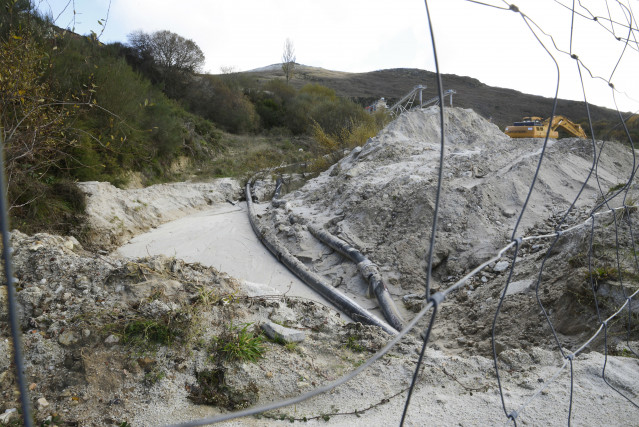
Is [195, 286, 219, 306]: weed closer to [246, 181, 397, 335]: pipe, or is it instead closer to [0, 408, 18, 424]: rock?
[0, 408, 18, 424]: rock

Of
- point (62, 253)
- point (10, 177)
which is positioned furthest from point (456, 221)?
point (10, 177)

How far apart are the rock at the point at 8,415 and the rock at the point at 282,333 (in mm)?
1658

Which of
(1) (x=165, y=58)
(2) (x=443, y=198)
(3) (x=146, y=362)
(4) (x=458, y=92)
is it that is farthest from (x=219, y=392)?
(4) (x=458, y=92)

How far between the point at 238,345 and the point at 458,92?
4724cm

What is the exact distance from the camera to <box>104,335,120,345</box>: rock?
9.25 feet

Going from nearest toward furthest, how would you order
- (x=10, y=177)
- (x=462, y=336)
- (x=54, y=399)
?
(x=54, y=399)
(x=462, y=336)
(x=10, y=177)

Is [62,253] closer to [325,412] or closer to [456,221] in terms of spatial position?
[325,412]

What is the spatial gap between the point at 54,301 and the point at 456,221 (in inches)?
203

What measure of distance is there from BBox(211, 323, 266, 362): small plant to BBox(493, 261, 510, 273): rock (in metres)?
3.18

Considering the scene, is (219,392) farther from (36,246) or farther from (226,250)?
(226,250)

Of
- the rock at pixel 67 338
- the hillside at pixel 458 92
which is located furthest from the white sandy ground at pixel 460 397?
the hillside at pixel 458 92

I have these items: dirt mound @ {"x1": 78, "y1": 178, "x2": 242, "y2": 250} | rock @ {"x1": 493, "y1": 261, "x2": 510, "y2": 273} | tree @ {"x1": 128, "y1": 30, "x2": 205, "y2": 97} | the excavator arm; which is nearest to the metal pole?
rock @ {"x1": 493, "y1": 261, "x2": 510, "y2": 273}

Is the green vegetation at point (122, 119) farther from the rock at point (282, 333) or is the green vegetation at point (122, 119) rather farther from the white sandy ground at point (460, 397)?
the white sandy ground at point (460, 397)

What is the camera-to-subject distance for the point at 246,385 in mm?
2705
